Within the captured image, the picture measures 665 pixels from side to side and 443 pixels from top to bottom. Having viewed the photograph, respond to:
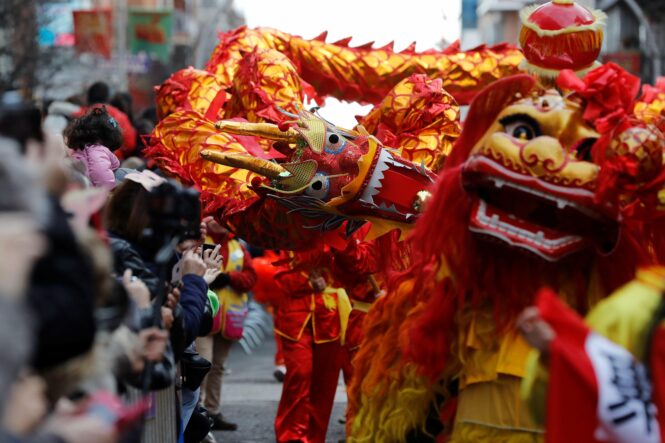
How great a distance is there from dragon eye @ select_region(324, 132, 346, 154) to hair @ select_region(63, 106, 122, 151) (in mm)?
1503

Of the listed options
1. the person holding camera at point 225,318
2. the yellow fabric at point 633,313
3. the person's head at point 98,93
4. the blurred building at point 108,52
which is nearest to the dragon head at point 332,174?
the yellow fabric at point 633,313

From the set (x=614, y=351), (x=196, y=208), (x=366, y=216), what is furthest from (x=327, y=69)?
(x=614, y=351)

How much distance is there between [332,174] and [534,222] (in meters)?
1.64

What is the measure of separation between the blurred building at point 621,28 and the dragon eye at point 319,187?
41.8 ft

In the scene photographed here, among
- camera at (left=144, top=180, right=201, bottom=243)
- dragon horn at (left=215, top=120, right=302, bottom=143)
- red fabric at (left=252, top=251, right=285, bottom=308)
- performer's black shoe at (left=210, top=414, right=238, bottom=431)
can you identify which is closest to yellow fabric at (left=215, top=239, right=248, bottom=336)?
red fabric at (left=252, top=251, right=285, bottom=308)

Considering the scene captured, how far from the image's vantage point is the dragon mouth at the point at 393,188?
5.91 meters

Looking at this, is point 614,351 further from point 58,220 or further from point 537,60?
point 537,60

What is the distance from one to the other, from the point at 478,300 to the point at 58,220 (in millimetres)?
1825

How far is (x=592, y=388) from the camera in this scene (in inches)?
139

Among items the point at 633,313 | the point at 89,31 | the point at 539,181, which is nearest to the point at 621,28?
the point at 89,31

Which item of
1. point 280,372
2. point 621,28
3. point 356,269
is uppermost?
point 356,269

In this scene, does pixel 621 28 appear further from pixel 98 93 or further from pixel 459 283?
pixel 459 283

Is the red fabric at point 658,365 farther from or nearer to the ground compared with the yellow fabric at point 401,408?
→ farther from the ground

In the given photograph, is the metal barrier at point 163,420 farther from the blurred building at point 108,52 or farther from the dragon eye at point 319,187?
the blurred building at point 108,52
